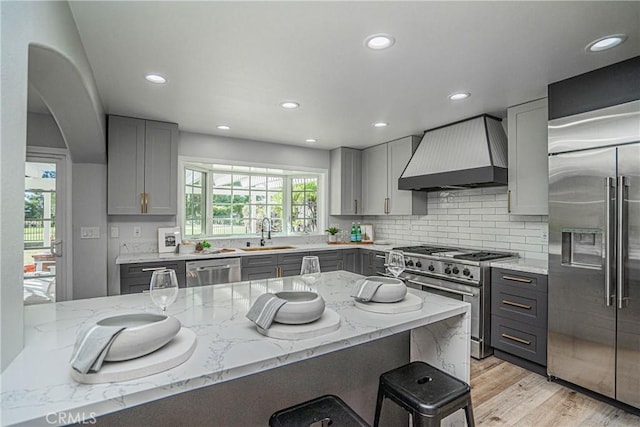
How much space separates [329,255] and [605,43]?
3.46 m

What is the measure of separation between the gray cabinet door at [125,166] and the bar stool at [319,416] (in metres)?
3.13

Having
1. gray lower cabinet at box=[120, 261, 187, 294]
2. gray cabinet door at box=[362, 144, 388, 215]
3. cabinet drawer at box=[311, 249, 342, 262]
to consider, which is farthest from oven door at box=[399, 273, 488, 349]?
gray lower cabinet at box=[120, 261, 187, 294]

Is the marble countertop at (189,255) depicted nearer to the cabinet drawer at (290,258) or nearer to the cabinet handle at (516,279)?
the cabinet drawer at (290,258)

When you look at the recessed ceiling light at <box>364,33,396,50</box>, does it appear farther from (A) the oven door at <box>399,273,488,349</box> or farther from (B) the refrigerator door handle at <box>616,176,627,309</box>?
(A) the oven door at <box>399,273,488,349</box>

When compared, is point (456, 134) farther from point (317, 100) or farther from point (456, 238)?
point (317, 100)

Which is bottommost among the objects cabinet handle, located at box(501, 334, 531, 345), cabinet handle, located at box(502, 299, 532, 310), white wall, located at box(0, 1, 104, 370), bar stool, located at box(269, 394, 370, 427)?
cabinet handle, located at box(501, 334, 531, 345)

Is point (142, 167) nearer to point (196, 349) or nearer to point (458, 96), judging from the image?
point (196, 349)

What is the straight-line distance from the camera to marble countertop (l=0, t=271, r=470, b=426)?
77 centimetres

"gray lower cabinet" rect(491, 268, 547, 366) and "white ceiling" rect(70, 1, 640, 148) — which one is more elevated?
"white ceiling" rect(70, 1, 640, 148)

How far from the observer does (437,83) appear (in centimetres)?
261

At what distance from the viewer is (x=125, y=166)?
3.56 metres

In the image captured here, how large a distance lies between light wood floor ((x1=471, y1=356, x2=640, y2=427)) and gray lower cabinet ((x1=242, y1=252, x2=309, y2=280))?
7.67 feet

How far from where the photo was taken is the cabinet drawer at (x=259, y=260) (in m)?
3.97

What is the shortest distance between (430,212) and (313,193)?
1894 mm
